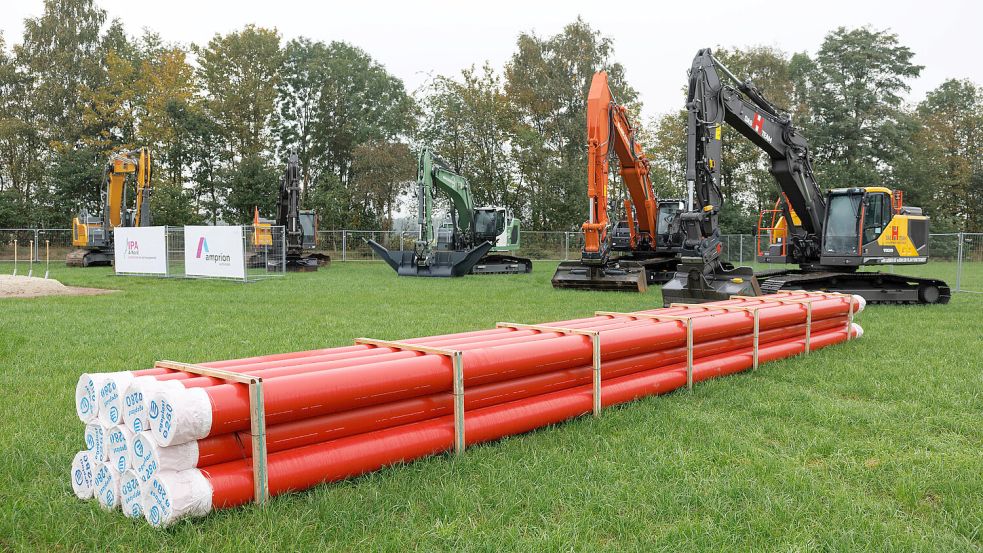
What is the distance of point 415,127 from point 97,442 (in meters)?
47.0

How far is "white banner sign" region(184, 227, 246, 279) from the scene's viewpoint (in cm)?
2059

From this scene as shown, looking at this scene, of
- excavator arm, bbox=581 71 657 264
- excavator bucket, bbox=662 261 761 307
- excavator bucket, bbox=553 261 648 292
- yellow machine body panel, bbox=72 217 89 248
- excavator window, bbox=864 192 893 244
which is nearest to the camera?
excavator bucket, bbox=662 261 761 307

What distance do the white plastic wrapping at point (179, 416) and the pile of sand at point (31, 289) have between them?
15.1m

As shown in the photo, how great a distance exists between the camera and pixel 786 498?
3.84 metres

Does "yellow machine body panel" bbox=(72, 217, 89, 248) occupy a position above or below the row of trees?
below

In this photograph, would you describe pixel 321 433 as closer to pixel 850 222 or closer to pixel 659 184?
pixel 850 222

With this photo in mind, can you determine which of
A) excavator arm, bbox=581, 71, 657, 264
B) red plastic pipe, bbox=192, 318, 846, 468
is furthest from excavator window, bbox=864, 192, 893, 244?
red plastic pipe, bbox=192, 318, 846, 468

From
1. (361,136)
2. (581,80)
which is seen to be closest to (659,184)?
(581,80)

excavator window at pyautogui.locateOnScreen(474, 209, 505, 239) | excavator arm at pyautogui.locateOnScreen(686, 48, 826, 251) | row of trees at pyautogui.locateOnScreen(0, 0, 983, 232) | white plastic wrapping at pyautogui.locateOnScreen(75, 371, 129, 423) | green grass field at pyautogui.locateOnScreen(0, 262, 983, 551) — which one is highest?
row of trees at pyautogui.locateOnScreen(0, 0, 983, 232)

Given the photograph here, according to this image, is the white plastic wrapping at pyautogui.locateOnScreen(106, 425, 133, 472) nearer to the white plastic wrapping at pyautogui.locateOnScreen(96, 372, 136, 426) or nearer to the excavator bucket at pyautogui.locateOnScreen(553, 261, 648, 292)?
the white plastic wrapping at pyautogui.locateOnScreen(96, 372, 136, 426)

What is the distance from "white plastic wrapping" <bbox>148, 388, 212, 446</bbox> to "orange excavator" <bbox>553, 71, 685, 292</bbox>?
14478 mm

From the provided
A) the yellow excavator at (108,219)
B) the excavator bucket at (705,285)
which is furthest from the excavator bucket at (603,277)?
the yellow excavator at (108,219)

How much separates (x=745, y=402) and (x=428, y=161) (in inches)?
789

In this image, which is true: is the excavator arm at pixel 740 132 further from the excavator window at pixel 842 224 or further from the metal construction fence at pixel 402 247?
the metal construction fence at pixel 402 247
